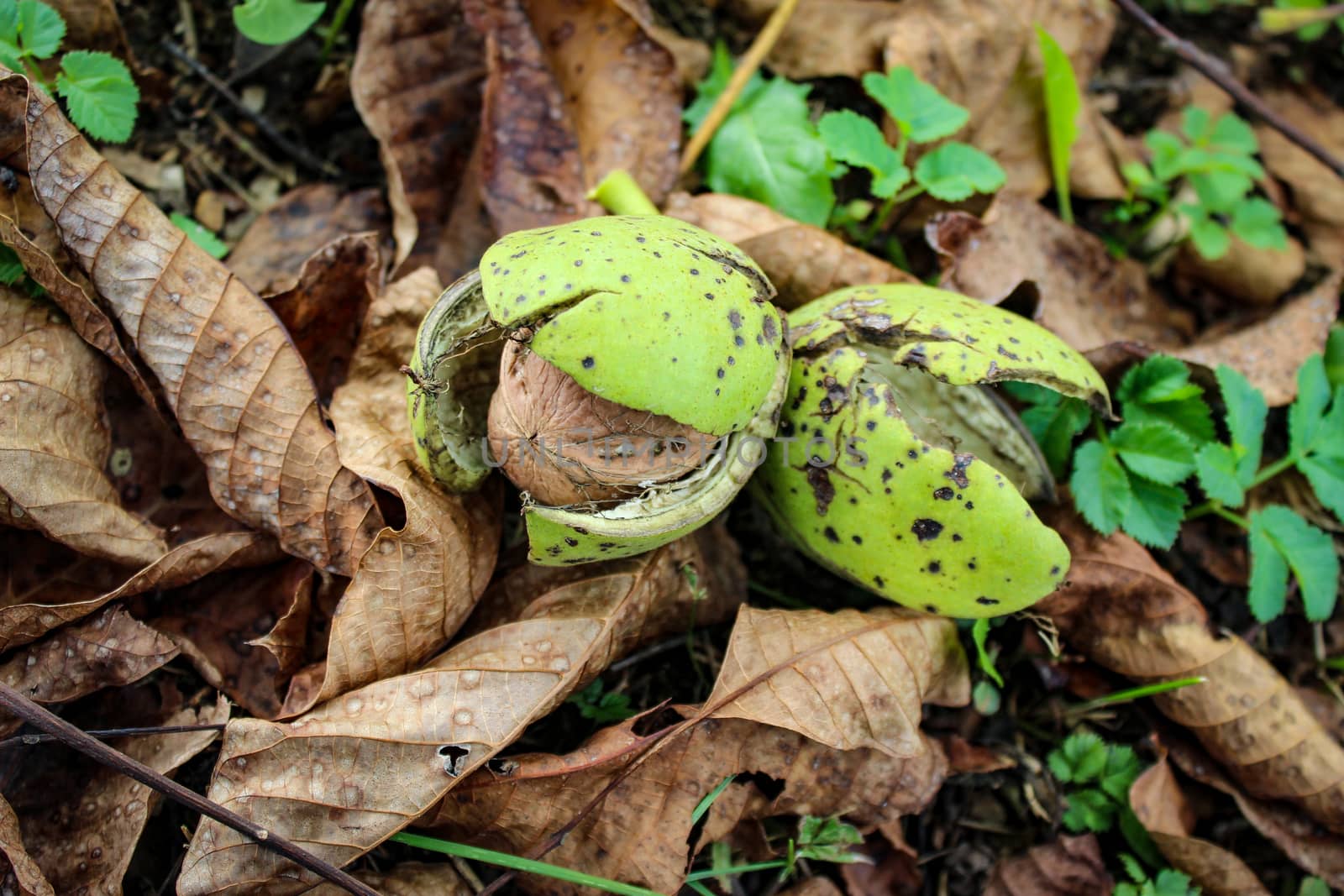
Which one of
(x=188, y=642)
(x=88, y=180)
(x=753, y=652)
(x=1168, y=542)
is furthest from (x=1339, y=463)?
(x=88, y=180)

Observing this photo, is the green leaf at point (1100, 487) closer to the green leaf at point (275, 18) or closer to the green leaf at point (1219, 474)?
the green leaf at point (1219, 474)

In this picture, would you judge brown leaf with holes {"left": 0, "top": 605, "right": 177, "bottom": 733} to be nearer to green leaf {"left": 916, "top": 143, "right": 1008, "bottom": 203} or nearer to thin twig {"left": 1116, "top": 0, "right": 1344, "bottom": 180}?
green leaf {"left": 916, "top": 143, "right": 1008, "bottom": 203}

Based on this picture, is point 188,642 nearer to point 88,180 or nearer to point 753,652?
point 88,180

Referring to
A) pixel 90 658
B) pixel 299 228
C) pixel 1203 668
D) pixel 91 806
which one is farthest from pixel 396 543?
pixel 1203 668

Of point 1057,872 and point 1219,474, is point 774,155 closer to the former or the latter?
point 1219,474

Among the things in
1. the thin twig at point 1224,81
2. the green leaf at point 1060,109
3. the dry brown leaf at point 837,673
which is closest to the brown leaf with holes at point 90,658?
the dry brown leaf at point 837,673
